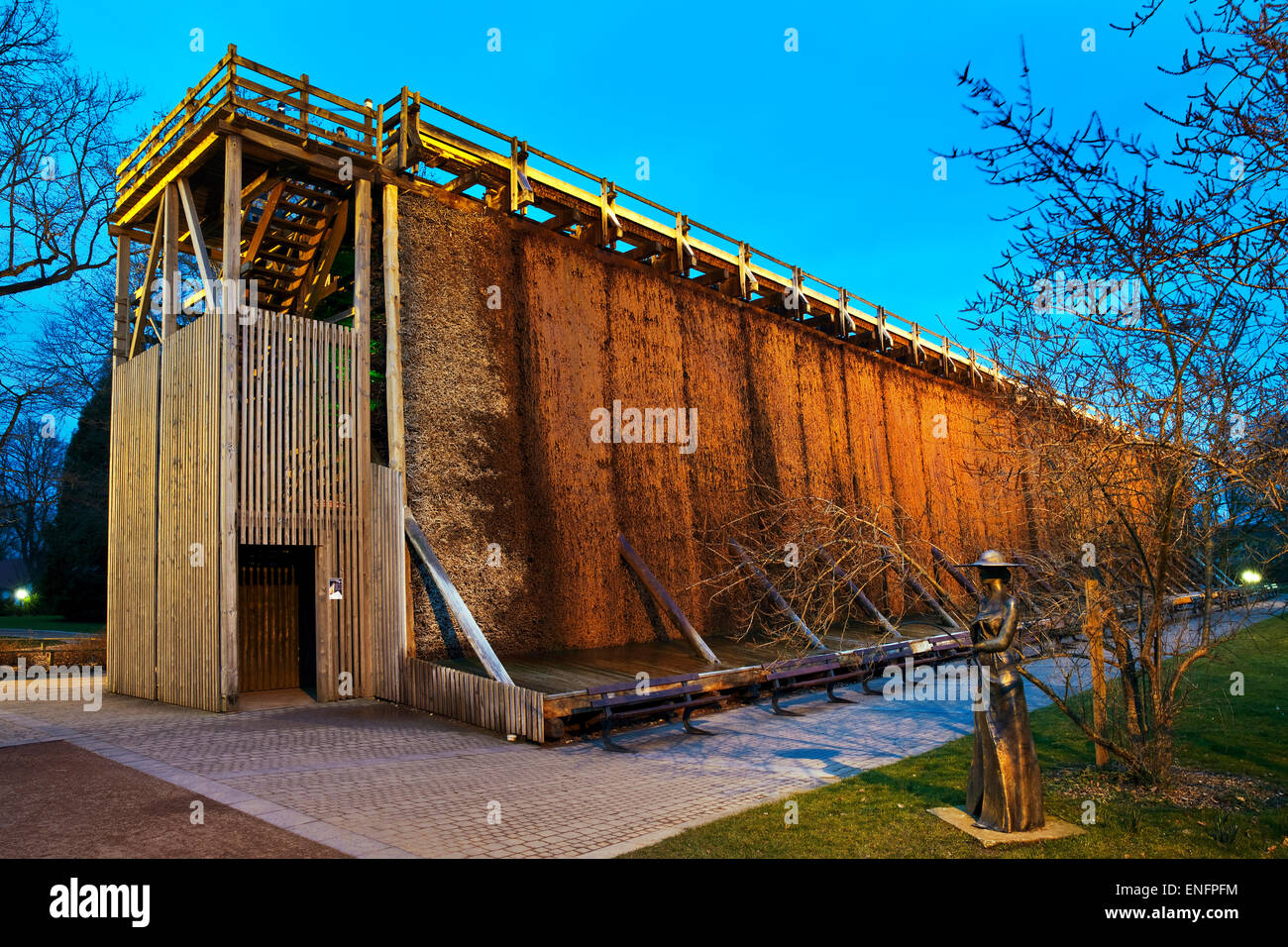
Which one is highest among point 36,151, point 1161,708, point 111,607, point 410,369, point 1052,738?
point 36,151

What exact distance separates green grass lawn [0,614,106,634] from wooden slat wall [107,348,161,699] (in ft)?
54.9

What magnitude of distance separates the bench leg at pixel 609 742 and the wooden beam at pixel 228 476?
15.5 feet

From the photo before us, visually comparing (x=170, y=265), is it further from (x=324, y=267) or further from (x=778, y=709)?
(x=778, y=709)

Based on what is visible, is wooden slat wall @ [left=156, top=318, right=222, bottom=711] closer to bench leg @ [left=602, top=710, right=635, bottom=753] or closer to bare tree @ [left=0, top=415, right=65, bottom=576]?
→ bench leg @ [left=602, top=710, right=635, bottom=753]

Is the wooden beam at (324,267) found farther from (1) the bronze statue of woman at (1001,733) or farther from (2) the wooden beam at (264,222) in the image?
(1) the bronze statue of woman at (1001,733)

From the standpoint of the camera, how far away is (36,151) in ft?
60.9

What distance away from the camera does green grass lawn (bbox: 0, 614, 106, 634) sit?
88.7 feet

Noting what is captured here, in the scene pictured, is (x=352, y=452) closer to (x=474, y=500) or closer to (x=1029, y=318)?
(x=474, y=500)

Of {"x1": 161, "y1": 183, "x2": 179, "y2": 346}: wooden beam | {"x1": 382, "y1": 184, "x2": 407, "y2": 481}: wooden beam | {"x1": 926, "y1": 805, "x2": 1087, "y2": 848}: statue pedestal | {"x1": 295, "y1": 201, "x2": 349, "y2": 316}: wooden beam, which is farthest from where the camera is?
{"x1": 295, "y1": 201, "x2": 349, "y2": 316}: wooden beam

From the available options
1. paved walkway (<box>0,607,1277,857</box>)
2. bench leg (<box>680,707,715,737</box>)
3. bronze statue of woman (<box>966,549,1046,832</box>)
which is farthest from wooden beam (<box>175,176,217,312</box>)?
bronze statue of woman (<box>966,549,1046,832</box>)

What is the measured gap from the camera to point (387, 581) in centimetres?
1167

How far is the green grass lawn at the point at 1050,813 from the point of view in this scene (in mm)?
5262
